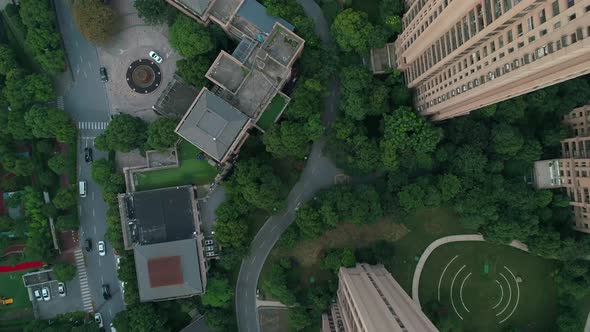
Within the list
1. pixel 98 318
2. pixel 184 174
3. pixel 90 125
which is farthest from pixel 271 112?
pixel 98 318

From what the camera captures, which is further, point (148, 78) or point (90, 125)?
point (90, 125)

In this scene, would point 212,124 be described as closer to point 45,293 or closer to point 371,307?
point 371,307

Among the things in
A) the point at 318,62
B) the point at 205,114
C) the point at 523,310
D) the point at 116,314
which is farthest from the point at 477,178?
the point at 116,314

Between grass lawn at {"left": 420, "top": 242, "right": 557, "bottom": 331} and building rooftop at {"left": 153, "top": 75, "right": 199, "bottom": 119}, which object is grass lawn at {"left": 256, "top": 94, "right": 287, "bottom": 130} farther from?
grass lawn at {"left": 420, "top": 242, "right": 557, "bottom": 331}

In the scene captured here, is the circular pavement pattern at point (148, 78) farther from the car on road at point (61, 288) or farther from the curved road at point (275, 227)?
the car on road at point (61, 288)

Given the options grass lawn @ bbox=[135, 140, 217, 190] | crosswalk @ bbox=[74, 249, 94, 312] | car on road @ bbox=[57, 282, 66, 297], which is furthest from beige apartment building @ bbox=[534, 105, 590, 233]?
car on road @ bbox=[57, 282, 66, 297]

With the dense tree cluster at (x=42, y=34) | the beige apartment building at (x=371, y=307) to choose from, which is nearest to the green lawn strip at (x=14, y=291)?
the dense tree cluster at (x=42, y=34)

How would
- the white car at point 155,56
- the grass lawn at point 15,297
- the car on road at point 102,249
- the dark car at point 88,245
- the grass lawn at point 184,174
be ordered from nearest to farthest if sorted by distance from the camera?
1. the grass lawn at point 184,174
2. the white car at point 155,56
3. the car on road at point 102,249
4. the dark car at point 88,245
5. the grass lawn at point 15,297
